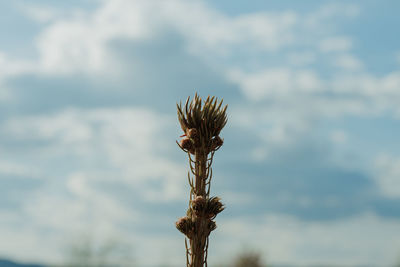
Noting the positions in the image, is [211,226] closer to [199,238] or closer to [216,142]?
[199,238]

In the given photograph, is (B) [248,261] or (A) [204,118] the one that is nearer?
(A) [204,118]

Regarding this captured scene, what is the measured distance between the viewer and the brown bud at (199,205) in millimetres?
5719

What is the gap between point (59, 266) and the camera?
18406mm

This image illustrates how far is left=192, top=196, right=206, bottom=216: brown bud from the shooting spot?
225 inches

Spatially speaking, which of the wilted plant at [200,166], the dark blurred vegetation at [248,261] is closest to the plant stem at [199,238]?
the wilted plant at [200,166]

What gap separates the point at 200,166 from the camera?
593 cm

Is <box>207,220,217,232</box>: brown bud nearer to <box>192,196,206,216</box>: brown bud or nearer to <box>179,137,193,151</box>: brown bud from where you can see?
<box>192,196,206,216</box>: brown bud

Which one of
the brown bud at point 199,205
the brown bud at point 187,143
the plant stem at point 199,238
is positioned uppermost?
the brown bud at point 187,143

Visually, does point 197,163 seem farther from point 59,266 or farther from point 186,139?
point 59,266

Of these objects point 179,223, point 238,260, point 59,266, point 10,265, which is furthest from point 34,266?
point 179,223

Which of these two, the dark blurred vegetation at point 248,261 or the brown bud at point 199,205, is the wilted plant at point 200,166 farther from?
the dark blurred vegetation at point 248,261

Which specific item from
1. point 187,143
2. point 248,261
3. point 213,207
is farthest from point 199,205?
point 248,261

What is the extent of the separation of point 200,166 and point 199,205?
0.48 meters

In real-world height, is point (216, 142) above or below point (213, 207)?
above
